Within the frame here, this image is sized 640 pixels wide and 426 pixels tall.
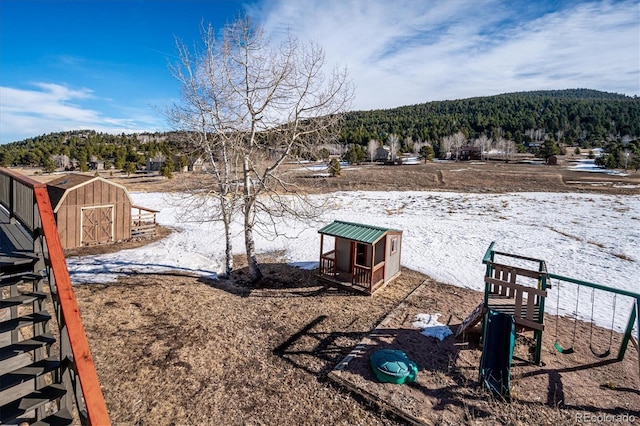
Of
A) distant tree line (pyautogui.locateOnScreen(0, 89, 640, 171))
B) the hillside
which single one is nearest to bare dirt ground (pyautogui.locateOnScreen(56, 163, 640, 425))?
distant tree line (pyautogui.locateOnScreen(0, 89, 640, 171))

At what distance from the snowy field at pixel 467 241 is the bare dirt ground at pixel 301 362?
2.12 meters

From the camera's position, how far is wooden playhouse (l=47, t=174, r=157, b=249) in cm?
1487

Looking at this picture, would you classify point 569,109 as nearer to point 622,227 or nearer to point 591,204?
point 591,204

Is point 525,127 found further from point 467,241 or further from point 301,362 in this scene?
point 301,362

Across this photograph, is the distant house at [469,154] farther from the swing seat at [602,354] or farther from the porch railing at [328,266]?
the swing seat at [602,354]

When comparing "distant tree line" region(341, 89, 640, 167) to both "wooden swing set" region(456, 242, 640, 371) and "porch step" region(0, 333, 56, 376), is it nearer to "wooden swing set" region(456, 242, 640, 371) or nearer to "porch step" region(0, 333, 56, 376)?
"wooden swing set" region(456, 242, 640, 371)

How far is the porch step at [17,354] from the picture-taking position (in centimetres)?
386

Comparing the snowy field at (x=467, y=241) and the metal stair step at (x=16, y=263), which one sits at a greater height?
the metal stair step at (x=16, y=263)

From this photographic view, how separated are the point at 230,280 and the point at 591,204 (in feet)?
101

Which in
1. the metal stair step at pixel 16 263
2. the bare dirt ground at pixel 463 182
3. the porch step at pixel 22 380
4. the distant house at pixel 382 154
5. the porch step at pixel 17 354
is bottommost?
the porch step at pixel 22 380

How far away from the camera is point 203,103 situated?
1041cm

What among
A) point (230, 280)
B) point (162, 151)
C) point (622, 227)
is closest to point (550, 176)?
point (622, 227)

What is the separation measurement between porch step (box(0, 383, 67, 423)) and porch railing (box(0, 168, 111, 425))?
0.54ft

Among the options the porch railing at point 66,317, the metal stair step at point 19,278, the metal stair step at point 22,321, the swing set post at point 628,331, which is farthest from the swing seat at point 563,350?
the metal stair step at point 19,278
